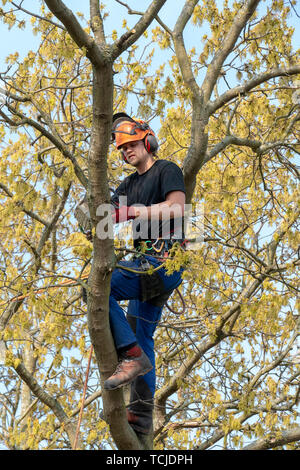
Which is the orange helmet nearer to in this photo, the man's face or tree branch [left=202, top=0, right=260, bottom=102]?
the man's face

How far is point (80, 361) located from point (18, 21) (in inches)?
165

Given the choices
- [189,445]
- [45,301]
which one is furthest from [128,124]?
[189,445]

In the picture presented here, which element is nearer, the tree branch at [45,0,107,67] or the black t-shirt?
the tree branch at [45,0,107,67]

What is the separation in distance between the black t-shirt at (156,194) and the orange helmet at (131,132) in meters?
0.16

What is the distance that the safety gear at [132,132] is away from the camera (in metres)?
4.58

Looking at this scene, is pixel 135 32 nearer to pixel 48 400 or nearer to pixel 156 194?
pixel 156 194

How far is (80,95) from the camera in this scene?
870 cm

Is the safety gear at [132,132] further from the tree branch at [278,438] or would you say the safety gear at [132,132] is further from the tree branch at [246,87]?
the tree branch at [278,438]

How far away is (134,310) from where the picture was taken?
4738 millimetres

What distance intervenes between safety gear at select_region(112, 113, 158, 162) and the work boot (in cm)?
149

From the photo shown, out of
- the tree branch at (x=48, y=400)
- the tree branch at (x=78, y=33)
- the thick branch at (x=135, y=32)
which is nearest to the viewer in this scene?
the tree branch at (x=78, y=33)

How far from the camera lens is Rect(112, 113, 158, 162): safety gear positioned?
15.0 feet

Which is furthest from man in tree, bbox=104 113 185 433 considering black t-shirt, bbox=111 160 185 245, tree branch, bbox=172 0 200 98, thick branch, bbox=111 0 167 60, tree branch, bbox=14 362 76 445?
tree branch, bbox=14 362 76 445

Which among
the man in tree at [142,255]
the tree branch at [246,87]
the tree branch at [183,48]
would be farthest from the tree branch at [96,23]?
the tree branch at [246,87]
